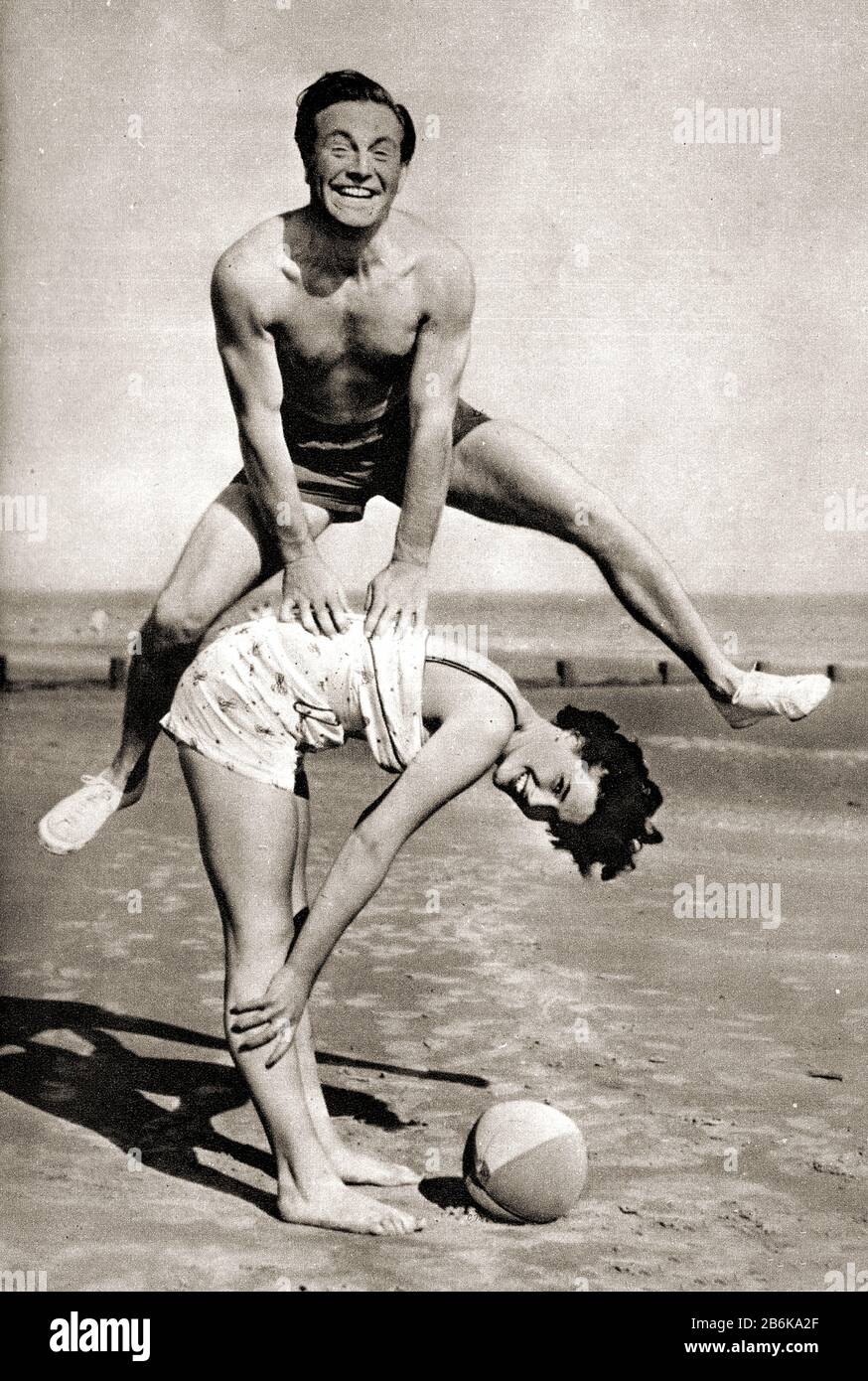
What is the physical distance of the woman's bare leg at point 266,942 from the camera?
539 centimetres

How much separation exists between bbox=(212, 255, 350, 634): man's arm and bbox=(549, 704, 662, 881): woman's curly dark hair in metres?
0.89

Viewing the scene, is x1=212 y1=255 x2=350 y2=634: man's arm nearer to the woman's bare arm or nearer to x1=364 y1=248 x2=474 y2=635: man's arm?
x1=364 y1=248 x2=474 y2=635: man's arm

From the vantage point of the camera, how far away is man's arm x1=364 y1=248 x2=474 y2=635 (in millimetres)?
5586

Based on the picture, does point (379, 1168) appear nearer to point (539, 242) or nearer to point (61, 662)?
point (539, 242)

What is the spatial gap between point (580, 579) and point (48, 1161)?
12.0 ft

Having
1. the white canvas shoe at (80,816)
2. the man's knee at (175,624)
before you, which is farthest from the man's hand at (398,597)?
the white canvas shoe at (80,816)

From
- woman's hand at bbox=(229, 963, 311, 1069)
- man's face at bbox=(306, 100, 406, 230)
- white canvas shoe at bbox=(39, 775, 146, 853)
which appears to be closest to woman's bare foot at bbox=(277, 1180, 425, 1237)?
woman's hand at bbox=(229, 963, 311, 1069)

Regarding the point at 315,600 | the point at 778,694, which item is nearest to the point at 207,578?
the point at 315,600

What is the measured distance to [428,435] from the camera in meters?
5.65

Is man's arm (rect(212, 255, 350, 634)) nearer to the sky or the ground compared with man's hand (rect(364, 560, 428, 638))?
nearer to the sky

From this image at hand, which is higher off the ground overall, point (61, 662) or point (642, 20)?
point (642, 20)

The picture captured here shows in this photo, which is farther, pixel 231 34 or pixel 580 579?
pixel 580 579
